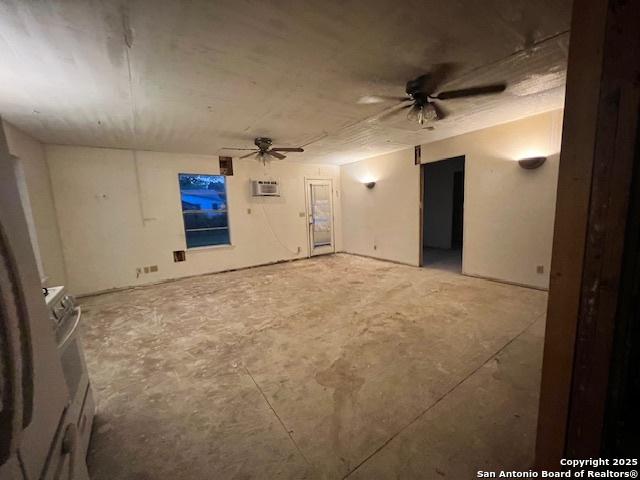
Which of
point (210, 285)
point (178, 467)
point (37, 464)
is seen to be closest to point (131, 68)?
point (37, 464)

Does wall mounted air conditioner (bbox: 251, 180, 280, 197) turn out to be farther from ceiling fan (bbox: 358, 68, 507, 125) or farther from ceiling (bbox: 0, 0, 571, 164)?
ceiling fan (bbox: 358, 68, 507, 125)

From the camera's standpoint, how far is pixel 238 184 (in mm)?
5297

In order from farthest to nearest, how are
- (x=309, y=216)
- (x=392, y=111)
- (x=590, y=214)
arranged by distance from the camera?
(x=309, y=216)
(x=392, y=111)
(x=590, y=214)

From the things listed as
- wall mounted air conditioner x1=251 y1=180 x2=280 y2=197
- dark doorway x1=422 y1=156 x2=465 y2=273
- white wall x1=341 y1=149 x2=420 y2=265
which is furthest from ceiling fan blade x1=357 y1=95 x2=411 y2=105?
dark doorway x1=422 y1=156 x2=465 y2=273

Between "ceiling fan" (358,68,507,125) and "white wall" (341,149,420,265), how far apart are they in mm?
2354

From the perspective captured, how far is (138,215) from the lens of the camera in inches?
175

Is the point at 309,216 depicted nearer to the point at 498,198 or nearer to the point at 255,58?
the point at 498,198

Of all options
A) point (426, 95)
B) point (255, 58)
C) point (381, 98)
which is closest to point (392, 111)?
point (381, 98)

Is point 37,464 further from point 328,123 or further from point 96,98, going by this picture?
point 328,123

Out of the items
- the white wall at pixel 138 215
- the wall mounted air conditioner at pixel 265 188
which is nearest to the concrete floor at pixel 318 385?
the white wall at pixel 138 215

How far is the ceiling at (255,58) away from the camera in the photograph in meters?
1.43

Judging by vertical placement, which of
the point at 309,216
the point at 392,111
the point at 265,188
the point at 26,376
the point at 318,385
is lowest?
the point at 318,385

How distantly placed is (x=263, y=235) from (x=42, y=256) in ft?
11.0

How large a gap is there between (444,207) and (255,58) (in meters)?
6.18
